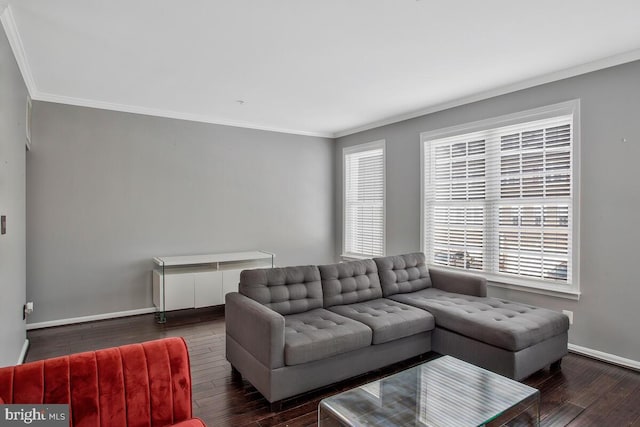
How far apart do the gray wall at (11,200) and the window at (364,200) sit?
14.0 ft

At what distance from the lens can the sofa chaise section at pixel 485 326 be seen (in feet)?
8.84

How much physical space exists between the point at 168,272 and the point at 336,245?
298 cm

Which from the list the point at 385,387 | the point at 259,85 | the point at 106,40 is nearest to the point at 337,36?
the point at 259,85

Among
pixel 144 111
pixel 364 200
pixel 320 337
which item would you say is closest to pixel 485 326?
pixel 320 337

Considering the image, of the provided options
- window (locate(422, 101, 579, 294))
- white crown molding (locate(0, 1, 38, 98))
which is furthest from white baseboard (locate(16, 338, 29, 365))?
window (locate(422, 101, 579, 294))

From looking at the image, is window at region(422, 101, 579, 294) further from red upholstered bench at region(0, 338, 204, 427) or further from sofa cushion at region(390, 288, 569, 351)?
red upholstered bench at region(0, 338, 204, 427)

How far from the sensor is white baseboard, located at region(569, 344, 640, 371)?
3027 millimetres

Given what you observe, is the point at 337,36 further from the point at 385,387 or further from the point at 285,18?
the point at 385,387

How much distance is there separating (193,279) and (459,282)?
3.16m

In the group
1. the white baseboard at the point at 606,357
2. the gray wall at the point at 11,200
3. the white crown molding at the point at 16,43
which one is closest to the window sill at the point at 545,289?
the white baseboard at the point at 606,357

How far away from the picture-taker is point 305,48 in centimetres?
295

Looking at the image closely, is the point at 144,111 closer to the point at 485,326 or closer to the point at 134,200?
the point at 134,200

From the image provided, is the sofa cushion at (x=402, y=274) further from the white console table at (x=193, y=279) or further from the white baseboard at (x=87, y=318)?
the white baseboard at (x=87, y=318)

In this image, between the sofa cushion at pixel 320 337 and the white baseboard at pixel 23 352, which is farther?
the white baseboard at pixel 23 352
